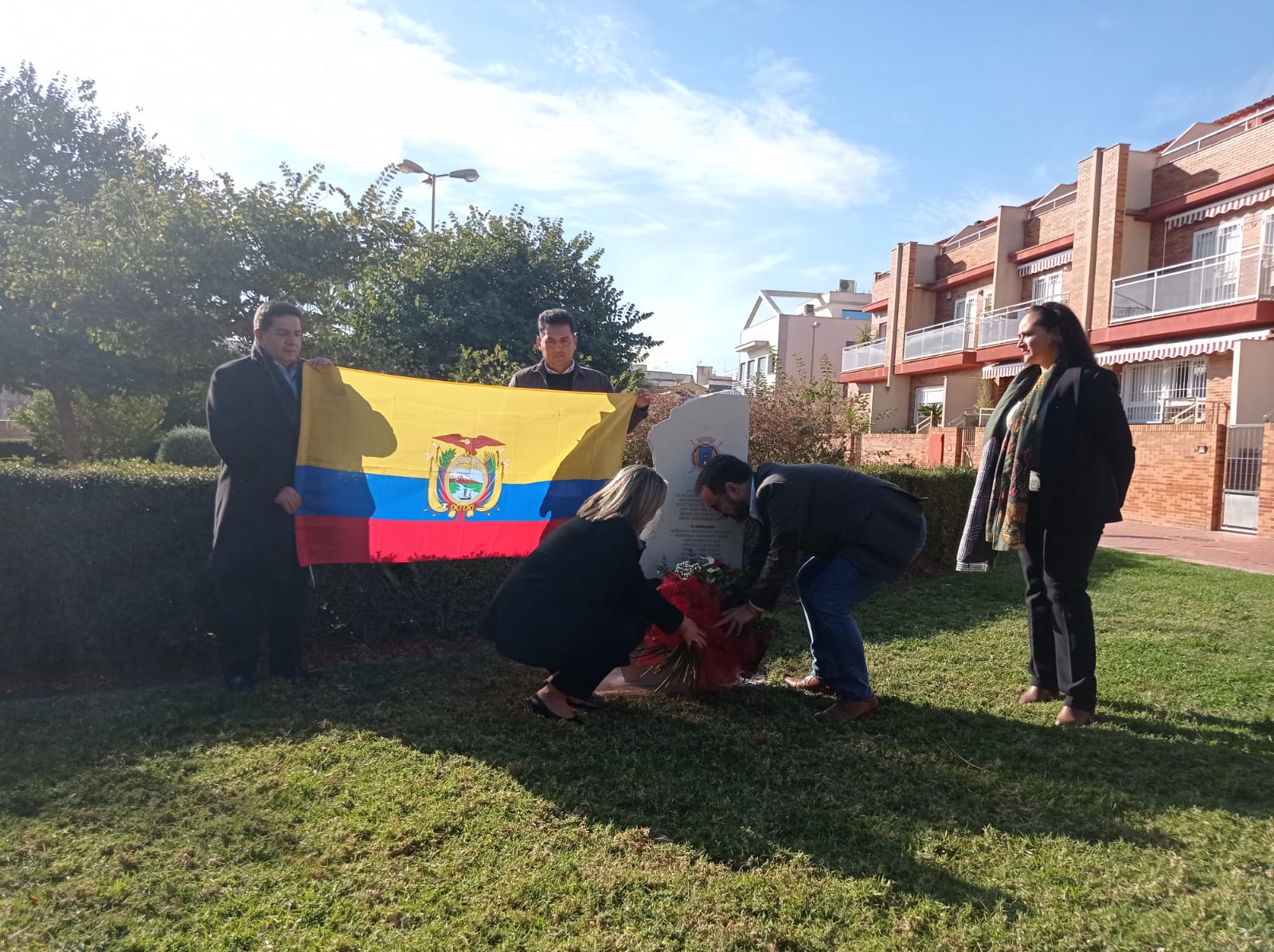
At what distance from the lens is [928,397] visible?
105 feet

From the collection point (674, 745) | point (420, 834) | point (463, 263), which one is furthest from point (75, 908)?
point (463, 263)

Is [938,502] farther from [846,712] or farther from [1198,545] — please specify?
[1198,545]

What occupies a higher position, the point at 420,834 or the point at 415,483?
the point at 415,483

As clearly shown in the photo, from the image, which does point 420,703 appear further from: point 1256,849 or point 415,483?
point 1256,849

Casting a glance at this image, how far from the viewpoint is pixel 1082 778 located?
3.61 metres

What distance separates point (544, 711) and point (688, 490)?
1.71 m

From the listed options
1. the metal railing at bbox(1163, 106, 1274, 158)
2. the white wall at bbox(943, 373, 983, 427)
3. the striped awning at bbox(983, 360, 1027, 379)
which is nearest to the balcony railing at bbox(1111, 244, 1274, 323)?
the metal railing at bbox(1163, 106, 1274, 158)

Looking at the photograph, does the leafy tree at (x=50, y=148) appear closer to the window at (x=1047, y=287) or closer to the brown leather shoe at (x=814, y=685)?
the brown leather shoe at (x=814, y=685)

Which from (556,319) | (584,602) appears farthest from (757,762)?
(556,319)

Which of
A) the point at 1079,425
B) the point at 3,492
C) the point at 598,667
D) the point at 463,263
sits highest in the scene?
the point at 463,263

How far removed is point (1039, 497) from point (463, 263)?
41.3ft

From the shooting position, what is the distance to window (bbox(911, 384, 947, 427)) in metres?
30.9

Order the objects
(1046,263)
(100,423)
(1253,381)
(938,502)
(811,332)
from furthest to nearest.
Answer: (811,332) → (1046,263) → (100,423) → (1253,381) → (938,502)

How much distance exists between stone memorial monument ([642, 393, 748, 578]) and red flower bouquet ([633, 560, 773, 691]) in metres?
0.36
